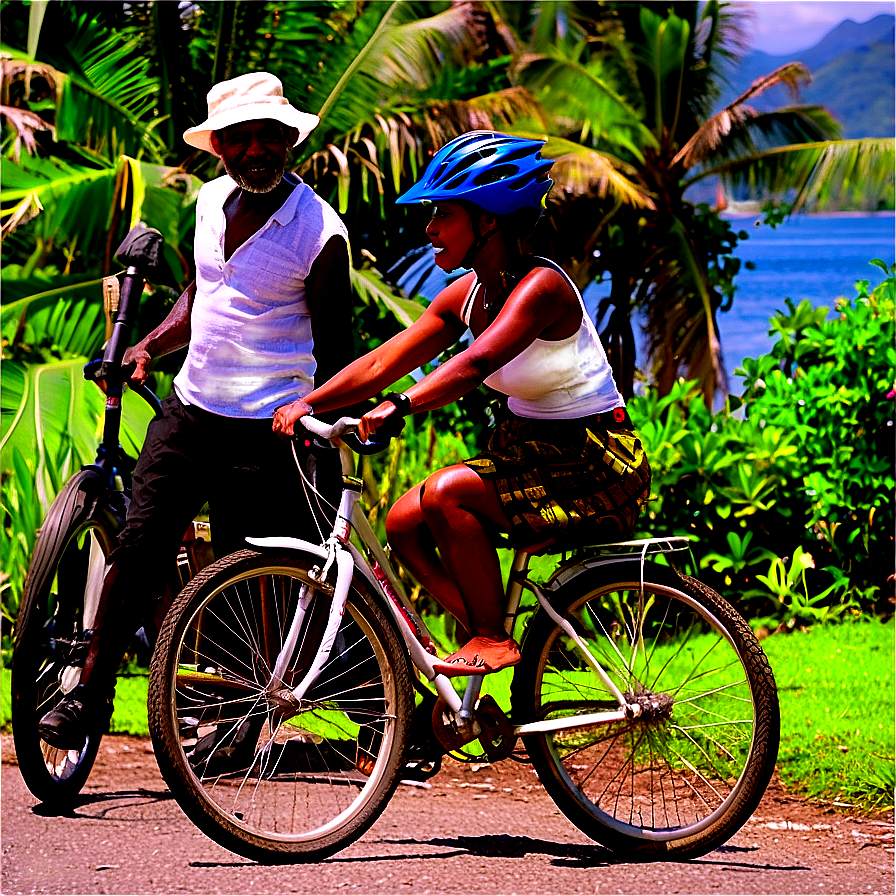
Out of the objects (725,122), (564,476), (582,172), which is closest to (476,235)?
(564,476)

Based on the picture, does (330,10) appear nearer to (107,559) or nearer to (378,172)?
(378,172)

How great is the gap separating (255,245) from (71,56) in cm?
508

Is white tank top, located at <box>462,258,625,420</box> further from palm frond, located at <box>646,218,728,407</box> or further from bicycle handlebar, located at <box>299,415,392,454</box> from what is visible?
palm frond, located at <box>646,218,728,407</box>

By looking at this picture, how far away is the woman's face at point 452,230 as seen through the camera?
3.40 m

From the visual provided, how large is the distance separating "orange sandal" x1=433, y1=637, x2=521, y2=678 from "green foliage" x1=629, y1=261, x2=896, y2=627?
3019 mm

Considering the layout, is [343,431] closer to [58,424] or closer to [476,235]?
[476,235]

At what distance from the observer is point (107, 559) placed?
3846 mm

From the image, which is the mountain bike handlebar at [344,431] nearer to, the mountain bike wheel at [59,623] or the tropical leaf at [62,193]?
the mountain bike wheel at [59,623]

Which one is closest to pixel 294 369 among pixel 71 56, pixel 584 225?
pixel 71 56

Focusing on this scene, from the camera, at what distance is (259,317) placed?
3.57 m

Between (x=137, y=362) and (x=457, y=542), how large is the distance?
1.14m

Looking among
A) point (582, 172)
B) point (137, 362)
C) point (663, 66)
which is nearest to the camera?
point (137, 362)

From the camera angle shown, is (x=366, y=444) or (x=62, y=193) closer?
(x=366, y=444)

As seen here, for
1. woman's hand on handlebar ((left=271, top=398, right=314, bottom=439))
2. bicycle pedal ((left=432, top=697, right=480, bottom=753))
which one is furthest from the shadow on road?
woman's hand on handlebar ((left=271, top=398, right=314, bottom=439))
